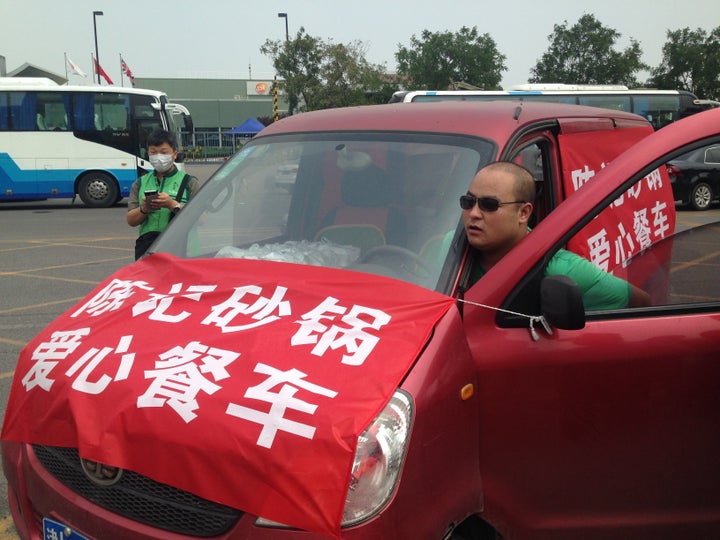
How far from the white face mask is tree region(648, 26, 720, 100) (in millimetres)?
33282

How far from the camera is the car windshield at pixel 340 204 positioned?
8.57ft

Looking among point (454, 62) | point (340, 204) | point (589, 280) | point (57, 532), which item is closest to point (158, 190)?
point (340, 204)

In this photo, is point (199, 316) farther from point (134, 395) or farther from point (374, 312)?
point (374, 312)

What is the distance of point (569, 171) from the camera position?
3.13m

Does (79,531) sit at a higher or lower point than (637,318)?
lower

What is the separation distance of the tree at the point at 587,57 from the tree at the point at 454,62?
4014 mm

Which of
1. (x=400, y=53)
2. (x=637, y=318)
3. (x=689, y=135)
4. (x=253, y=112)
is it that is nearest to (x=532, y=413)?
(x=637, y=318)

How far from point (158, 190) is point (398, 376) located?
12.0ft

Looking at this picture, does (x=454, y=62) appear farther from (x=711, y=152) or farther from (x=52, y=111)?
(x=711, y=152)

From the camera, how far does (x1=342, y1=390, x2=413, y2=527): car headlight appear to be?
1.85 m

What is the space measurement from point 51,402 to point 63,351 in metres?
0.21

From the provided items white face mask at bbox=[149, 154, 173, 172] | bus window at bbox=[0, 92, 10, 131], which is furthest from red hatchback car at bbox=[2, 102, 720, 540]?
bus window at bbox=[0, 92, 10, 131]

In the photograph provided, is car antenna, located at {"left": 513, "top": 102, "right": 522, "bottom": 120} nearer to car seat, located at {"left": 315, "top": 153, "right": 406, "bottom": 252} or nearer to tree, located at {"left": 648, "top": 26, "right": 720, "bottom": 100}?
car seat, located at {"left": 315, "top": 153, "right": 406, "bottom": 252}

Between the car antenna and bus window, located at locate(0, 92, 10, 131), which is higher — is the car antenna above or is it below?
above
